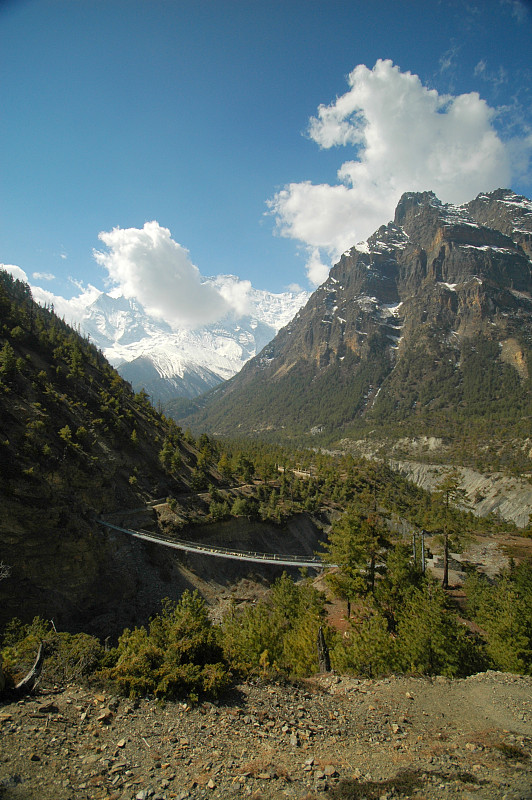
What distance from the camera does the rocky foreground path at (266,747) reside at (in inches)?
359

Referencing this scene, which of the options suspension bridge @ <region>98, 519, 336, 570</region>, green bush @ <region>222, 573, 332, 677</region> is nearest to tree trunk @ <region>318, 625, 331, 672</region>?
green bush @ <region>222, 573, 332, 677</region>

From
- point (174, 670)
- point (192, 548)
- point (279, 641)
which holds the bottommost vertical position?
point (192, 548)

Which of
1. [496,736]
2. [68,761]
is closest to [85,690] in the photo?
[68,761]

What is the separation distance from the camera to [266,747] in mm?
11305

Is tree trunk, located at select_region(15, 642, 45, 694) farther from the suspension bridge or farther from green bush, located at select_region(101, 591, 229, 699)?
the suspension bridge

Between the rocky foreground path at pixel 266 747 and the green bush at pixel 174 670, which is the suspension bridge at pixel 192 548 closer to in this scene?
the green bush at pixel 174 670

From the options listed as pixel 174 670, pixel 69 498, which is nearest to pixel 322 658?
pixel 174 670

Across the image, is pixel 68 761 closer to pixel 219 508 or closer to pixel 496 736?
pixel 496 736

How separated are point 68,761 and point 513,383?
235 metres

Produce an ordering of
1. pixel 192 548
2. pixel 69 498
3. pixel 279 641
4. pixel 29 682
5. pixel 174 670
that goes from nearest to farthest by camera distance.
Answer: pixel 29 682 → pixel 174 670 → pixel 279 641 → pixel 69 498 → pixel 192 548

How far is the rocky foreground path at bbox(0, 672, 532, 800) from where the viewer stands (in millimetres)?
9117

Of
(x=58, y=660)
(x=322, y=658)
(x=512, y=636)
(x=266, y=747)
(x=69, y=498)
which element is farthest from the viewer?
(x=69, y=498)

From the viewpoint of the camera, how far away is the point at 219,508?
56.3 m

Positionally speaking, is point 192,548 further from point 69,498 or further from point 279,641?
point 279,641
